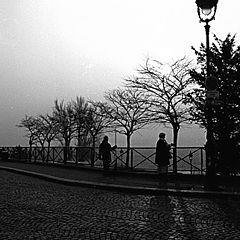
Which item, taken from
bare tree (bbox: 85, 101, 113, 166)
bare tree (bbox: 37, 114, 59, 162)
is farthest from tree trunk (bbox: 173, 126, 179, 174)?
bare tree (bbox: 37, 114, 59, 162)

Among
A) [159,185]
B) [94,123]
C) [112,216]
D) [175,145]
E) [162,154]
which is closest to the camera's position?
[112,216]

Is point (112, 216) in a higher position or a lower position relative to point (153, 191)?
lower

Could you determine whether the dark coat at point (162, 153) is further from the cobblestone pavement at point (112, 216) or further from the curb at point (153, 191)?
the cobblestone pavement at point (112, 216)

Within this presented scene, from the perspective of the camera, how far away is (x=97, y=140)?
51281 mm

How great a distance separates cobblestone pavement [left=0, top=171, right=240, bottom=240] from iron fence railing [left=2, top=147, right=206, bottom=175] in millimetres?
5762

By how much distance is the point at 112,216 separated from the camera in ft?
27.4

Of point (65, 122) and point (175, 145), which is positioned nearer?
point (175, 145)

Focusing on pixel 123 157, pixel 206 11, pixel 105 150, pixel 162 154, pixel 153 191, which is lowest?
pixel 153 191

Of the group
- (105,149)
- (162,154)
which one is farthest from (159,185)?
(105,149)

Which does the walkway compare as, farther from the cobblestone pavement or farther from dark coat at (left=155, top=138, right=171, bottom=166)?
dark coat at (left=155, top=138, right=171, bottom=166)

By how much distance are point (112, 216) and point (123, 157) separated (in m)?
12.6

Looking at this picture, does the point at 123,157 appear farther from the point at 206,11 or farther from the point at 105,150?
the point at 206,11

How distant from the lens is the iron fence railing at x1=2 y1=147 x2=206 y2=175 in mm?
17016

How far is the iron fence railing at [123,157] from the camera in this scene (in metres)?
17.0
